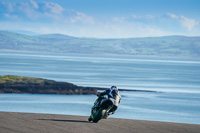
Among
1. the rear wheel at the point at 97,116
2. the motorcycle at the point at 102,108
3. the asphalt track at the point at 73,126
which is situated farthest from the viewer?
the motorcycle at the point at 102,108

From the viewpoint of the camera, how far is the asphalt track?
13.9 metres

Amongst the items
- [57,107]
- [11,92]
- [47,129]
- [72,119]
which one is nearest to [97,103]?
[72,119]

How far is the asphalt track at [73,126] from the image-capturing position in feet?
45.7

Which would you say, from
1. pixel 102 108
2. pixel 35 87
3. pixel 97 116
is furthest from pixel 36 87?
pixel 97 116

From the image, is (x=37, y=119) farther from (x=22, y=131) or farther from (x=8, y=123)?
(x=22, y=131)

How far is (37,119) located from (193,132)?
484cm

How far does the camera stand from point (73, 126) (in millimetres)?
14852

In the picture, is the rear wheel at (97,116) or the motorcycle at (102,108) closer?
the rear wheel at (97,116)

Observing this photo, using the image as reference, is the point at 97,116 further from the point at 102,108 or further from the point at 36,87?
the point at 36,87

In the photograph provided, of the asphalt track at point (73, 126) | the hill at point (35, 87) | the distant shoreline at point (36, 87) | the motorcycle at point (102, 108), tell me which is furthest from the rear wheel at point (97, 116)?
the hill at point (35, 87)

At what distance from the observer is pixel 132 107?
176 feet

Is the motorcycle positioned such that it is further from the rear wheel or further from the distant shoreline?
the distant shoreline

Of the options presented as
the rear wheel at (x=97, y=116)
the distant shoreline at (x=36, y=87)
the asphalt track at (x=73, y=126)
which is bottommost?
the asphalt track at (x=73, y=126)

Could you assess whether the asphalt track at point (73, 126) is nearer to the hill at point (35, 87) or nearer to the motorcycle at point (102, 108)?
the motorcycle at point (102, 108)
